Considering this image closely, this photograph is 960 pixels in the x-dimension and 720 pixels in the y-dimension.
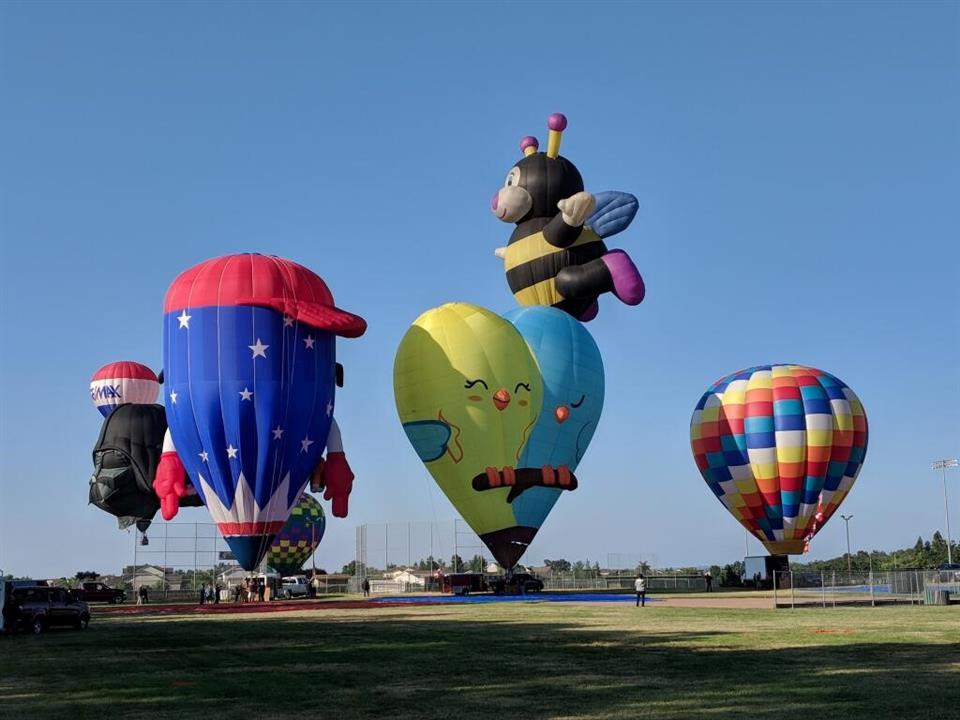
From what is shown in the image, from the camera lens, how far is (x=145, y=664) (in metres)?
19.6

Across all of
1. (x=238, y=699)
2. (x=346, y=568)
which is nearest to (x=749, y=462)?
(x=238, y=699)

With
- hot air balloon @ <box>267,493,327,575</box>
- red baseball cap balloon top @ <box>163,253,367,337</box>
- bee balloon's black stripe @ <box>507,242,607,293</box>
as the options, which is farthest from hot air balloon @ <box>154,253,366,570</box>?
hot air balloon @ <box>267,493,327,575</box>

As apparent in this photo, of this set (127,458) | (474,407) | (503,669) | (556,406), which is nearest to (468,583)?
(556,406)

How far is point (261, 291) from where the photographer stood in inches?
1556

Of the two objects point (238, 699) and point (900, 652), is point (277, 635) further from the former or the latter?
point (900, 652)

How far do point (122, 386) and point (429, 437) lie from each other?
2409 cm

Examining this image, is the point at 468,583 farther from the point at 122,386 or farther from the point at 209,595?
the point at 122,386

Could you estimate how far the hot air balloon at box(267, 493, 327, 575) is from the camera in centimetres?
6988

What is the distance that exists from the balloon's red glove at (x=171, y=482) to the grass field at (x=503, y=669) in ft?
38.0

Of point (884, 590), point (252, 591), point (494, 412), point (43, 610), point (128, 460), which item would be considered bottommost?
point (252, 591)

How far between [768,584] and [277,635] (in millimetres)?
34100

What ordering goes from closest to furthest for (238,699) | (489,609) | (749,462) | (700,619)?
(238,699) → (700,619) → (489,609) → (749,462)

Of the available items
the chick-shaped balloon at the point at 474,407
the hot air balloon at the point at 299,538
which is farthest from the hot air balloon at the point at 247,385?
the hot air balloon at the point at 299,538

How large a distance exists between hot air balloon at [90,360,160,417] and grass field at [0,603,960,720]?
110 feet
